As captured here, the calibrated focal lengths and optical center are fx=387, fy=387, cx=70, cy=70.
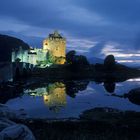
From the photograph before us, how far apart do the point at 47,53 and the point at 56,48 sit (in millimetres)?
5866

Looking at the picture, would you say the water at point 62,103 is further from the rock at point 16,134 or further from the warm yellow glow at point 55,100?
the rock at point 16,134

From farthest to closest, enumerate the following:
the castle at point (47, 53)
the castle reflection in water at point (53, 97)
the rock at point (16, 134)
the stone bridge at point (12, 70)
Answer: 1. the castle at point (47, 53)
2. the stone bridge at point (12, 70)
3. the castle reflection in water at point (53, 97)
4. the rock at point (16, 134)

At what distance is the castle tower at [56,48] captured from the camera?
12960 centimetres

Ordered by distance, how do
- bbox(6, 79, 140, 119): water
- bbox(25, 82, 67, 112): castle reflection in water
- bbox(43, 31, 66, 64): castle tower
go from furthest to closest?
bbox(43, 31, 66, 64): castle tower → bbox(25, 82, 67, 112): castle reflection in water → bbox(6, 79, 140, 119): water

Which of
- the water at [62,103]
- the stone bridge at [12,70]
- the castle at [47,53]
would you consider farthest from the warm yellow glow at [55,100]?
the castle at [47,53]

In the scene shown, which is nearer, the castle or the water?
the water

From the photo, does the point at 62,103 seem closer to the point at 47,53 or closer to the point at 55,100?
the point at 55,100

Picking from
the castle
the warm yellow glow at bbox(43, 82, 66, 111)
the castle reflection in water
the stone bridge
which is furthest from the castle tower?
the warm yellow glow at bbox(43, 82, 66, 111)

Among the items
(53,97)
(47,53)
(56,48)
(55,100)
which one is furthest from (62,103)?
(56,48)

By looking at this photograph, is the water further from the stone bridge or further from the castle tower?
the castle tower

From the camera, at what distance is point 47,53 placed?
12606 centimetres

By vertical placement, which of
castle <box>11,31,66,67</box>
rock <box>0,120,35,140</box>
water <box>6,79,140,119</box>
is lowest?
water <box>6,79,140,119</box>

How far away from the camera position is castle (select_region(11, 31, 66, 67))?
118m

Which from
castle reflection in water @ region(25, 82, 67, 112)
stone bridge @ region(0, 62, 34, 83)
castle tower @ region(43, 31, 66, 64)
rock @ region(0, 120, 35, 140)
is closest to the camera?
rock @ region(0, 120, 35, 140)
